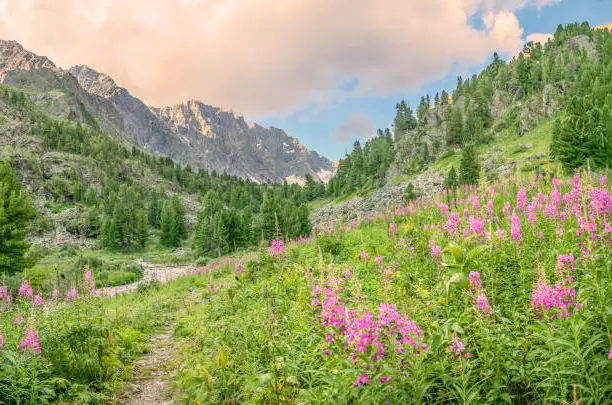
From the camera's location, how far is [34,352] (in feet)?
15.0

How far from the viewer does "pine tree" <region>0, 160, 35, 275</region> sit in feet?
79.2

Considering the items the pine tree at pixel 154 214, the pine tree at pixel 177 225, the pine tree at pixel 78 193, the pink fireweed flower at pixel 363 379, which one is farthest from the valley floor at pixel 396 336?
the pine tree at pixel 78 193

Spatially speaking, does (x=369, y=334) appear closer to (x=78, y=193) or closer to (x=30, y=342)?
(x=30, y=342)

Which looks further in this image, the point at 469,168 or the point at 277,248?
the point at 469,168

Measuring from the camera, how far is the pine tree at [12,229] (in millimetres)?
24125

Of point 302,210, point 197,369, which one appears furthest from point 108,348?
point 302,210

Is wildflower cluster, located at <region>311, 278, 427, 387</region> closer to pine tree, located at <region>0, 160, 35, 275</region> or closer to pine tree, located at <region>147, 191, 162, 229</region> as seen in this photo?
pine tree, located at <region>0, 160, 35, 275</region>

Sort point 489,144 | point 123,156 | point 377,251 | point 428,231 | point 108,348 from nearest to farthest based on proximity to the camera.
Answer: point 108,348
point 428,231
point 377,251
point 489,144
point 123,156

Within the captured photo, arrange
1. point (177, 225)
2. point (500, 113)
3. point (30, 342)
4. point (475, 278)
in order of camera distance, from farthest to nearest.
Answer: point (500, 113), point (177, 225), point (30, 342), point (475, 278)

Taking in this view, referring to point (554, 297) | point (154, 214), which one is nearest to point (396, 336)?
point (554, 297)

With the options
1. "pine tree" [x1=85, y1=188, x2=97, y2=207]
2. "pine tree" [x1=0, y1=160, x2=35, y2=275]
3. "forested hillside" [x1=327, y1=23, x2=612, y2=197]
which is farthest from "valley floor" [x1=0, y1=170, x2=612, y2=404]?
"pine tree" [x1=85, y1=188, x2=97, y2=207]

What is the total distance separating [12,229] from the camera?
2486 cm

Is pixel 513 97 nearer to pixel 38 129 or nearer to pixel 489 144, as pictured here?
pixel 489 144

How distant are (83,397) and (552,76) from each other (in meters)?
107
